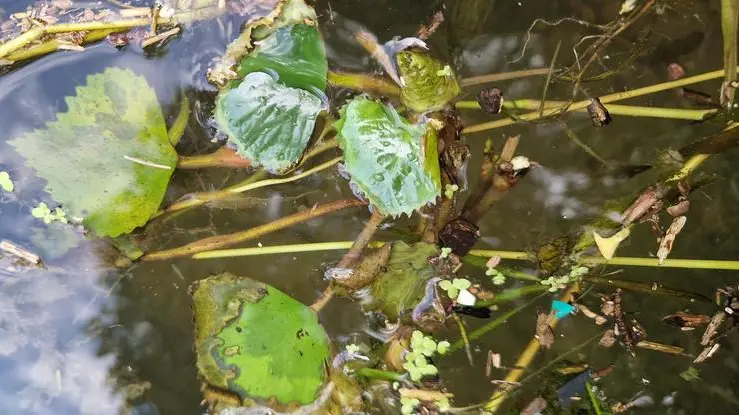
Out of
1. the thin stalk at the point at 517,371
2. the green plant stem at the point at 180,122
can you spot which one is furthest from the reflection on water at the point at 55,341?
the thin stalk at the point at 517,371

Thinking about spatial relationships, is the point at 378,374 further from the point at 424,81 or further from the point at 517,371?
the point at 424,81

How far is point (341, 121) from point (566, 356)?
3.61 feet

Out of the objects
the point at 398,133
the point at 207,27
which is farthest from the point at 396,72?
the point at 207,27

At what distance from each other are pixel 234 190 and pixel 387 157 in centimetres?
52

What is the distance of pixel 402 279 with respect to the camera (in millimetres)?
1756

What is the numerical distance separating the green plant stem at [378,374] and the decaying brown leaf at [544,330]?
489 mm

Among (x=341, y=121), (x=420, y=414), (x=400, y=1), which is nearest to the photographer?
(x=341, y=121)

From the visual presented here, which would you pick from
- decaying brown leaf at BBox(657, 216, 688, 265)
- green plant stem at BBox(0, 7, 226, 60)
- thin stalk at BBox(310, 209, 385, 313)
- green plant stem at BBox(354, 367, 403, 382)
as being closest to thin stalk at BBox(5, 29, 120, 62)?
green plant stem at BBox(0, 7, 226, 60)

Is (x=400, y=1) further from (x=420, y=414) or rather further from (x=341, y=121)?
(x=420, y=414)

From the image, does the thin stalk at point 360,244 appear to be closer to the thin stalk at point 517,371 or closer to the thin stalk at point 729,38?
the thin stalk at point 517,371

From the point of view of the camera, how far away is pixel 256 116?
1604 millimetres

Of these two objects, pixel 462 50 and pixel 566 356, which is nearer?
pixel 462 50

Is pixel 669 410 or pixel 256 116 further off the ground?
pixel 256 116

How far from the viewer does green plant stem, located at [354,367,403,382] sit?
70.7 inches
